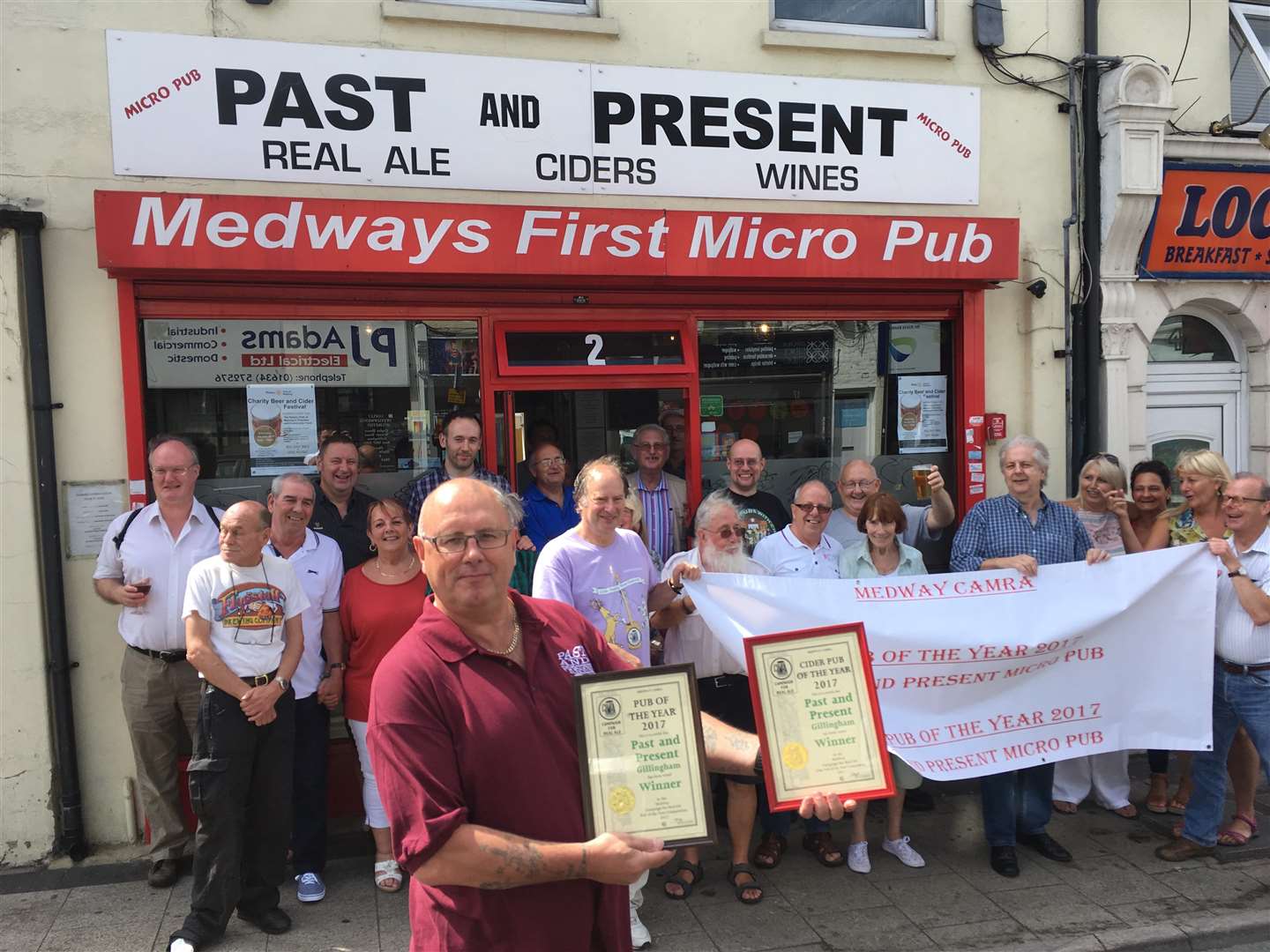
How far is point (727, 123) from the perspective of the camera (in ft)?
19.3

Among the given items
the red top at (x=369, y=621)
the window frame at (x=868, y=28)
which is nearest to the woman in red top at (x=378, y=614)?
the red top at (x=369, y=621)

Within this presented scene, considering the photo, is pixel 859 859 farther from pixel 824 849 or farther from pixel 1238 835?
pixel 1238 835

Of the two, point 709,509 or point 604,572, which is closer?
point 604,572

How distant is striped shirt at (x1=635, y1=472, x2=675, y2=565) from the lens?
5.67m

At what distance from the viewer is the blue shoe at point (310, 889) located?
449 cm

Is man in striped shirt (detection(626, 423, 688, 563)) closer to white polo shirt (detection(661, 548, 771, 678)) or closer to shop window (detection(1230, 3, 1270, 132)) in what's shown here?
white polo shirt (detection(661, 548, 771, 678))

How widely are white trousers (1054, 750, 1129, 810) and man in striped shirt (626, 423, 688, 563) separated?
8.34 feet

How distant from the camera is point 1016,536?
4852 mm

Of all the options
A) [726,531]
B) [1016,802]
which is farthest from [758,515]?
[1016,802]

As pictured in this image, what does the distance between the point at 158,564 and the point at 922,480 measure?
4017 millimetres

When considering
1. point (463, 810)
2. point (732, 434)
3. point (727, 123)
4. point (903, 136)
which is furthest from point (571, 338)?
point (463, 810)

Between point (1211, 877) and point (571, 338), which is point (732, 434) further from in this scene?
point (1211, 877)

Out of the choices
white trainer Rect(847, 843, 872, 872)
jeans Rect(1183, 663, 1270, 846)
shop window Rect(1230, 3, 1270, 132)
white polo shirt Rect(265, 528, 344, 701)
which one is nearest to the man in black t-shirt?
white trainer Rect(847, 843, 872, 872)

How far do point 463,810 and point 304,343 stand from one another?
4.07 meters
